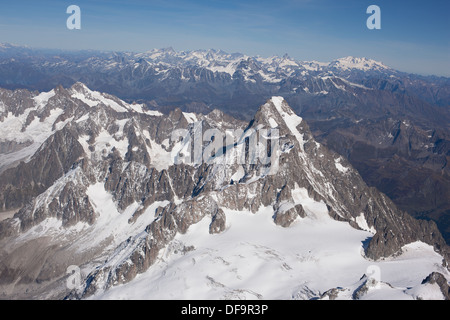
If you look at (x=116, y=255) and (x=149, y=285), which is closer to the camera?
(x=149, y=285)

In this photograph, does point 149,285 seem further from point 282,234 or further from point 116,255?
point 282,234

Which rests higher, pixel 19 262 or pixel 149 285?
pixel 149 285

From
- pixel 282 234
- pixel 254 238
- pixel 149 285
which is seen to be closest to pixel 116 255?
pixel 149 285
